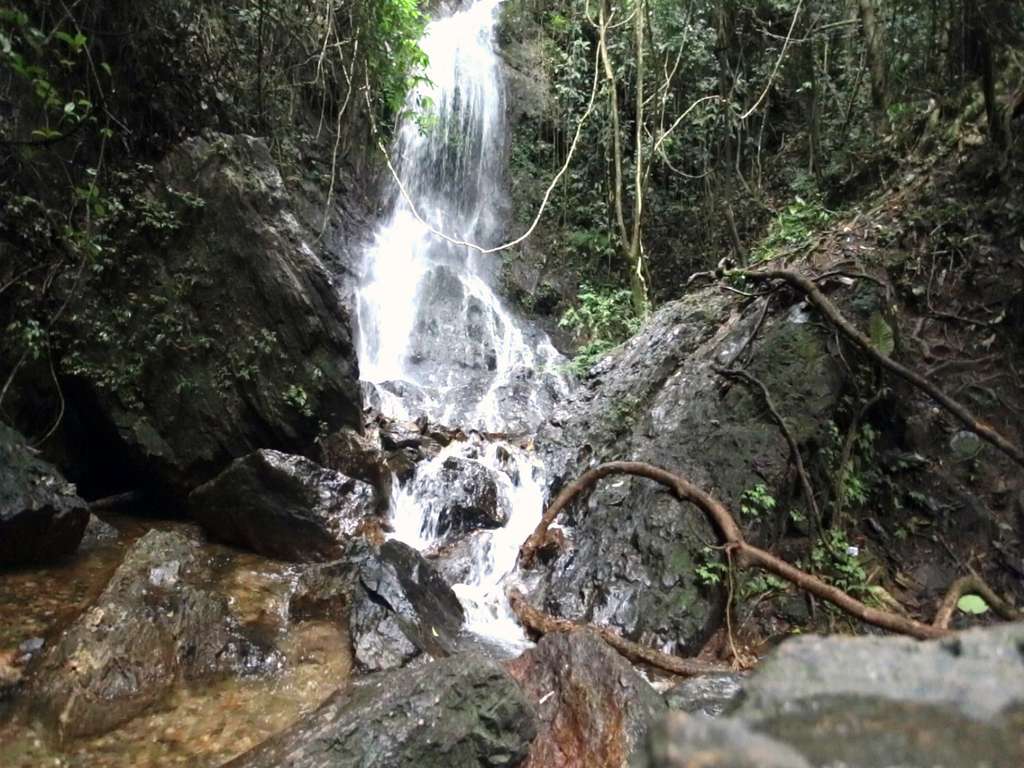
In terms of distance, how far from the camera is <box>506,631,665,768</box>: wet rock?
9.66 feet

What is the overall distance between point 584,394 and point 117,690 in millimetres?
4967

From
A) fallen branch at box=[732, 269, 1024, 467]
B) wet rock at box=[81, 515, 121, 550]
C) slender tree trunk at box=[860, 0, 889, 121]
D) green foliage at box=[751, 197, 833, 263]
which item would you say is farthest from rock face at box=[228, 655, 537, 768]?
slender tree trunk at box=[860, 0, 889, 121]

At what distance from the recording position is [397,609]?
13.7ft

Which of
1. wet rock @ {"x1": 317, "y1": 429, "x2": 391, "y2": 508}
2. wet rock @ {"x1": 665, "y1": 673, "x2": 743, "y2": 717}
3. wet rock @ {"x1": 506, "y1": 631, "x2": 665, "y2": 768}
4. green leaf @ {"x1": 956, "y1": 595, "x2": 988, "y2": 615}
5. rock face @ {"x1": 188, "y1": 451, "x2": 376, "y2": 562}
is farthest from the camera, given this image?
wet rock @ {"x1": 317, "y1": 429, "x2": 391, "y2": 508}

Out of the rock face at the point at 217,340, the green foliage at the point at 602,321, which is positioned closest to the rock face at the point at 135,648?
the rock face at the point at 217,340

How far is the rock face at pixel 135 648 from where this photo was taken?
3201 millimetres

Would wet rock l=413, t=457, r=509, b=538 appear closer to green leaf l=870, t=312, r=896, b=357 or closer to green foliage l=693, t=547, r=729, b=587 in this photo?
green foliage l=693, t=547, r=729, b=587

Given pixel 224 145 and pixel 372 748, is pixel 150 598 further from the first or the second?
pixel 224 145

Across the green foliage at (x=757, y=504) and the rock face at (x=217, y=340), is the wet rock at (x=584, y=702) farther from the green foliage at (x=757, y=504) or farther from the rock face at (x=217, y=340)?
the rock face at (x=217, y=340)

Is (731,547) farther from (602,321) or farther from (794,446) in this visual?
(602,321)

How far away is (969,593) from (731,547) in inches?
54.2

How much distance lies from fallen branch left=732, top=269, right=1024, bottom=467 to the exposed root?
2.97 ft

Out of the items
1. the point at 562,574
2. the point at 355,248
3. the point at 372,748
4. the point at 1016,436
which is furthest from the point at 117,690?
the point at 355,248

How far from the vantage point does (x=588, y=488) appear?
220 inches
